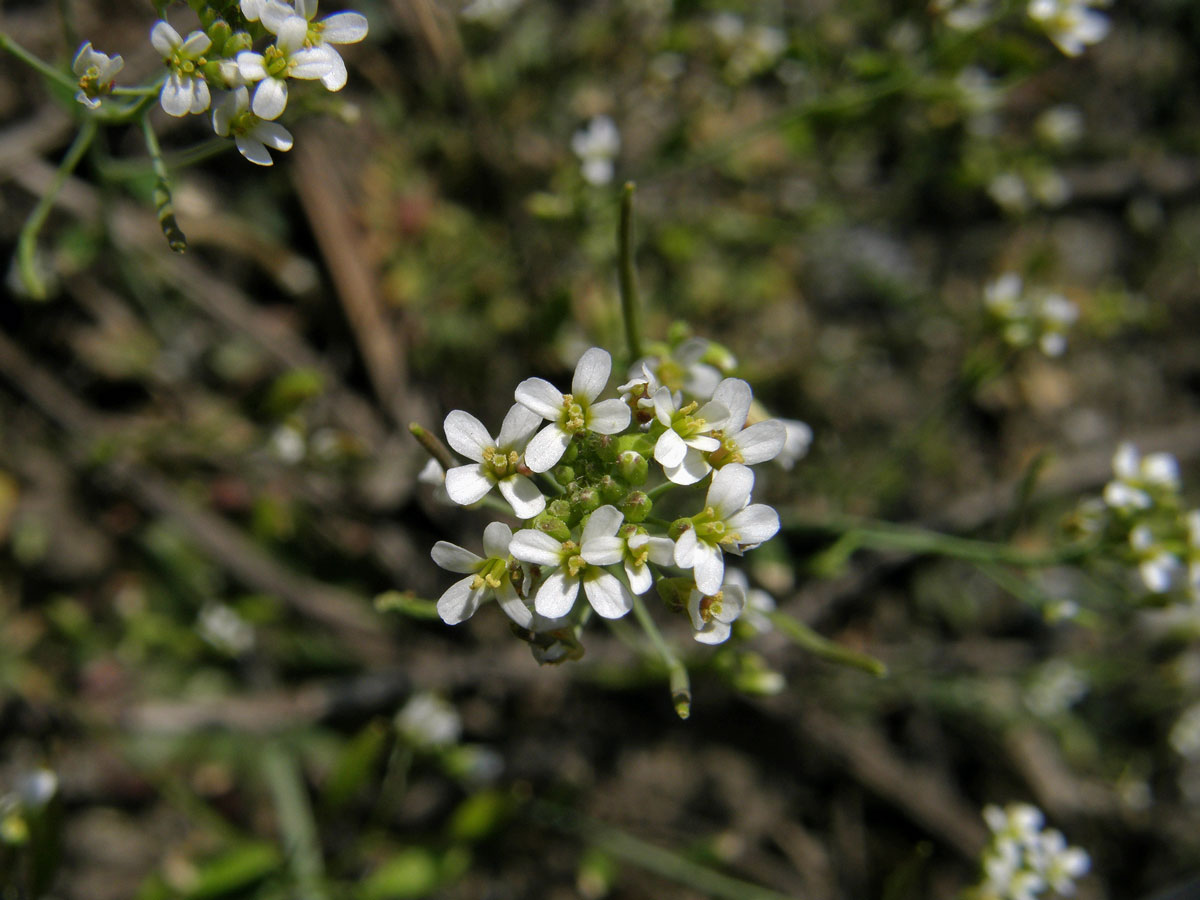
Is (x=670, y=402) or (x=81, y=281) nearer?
(x=670, y=402)

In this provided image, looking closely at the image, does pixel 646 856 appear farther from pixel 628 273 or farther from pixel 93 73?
pixel 93 73

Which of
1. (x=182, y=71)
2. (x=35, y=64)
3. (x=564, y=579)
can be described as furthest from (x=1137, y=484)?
(x=35, y=64)

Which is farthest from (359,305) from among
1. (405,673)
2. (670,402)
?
(670,402)

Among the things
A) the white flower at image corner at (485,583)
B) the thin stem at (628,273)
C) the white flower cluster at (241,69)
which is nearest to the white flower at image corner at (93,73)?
the white flower cluster at (241,69)

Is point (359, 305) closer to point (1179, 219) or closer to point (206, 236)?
point (206, 236)

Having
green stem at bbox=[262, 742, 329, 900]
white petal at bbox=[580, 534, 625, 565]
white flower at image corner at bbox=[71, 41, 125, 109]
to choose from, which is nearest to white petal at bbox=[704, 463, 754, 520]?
white petal at bbox=[580, 534, 625, 565]
